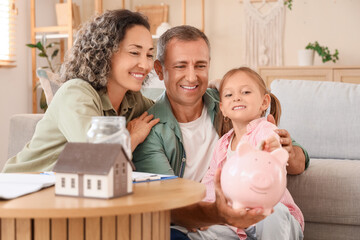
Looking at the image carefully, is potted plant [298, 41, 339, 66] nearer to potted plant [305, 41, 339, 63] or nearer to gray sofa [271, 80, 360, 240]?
potted plant [305, 41, 339, 63]

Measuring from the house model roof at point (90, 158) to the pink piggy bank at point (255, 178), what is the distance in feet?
0.84

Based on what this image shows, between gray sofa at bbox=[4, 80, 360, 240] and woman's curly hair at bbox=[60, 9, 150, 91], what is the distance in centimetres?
73

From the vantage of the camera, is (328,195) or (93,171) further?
(328,195)

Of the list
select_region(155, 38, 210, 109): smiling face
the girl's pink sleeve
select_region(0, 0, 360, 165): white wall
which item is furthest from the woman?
select_region(0, 0, 360, 165): white wall

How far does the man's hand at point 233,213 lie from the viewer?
113cm

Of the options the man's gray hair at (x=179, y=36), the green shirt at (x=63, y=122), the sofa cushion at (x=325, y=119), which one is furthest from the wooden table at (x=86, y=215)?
the sofa cushion at (x=325, y=119)

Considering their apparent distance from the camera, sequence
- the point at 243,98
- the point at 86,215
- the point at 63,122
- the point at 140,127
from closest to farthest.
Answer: the point at 86,215 → the point at 63,122 → the point at 243,98 → the point at 140,127

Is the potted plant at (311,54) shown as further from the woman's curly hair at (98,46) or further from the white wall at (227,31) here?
the woman's curly hair at (98,46)

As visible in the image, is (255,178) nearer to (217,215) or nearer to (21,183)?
(217,215)

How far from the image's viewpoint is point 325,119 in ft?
8.77

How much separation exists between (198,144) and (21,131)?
105 centimetres

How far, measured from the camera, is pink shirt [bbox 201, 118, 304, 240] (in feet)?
5.34

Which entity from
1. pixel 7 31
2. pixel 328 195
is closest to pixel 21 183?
pixel 328 195

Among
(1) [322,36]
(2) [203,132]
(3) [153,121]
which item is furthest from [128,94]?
(1) [322,36]
